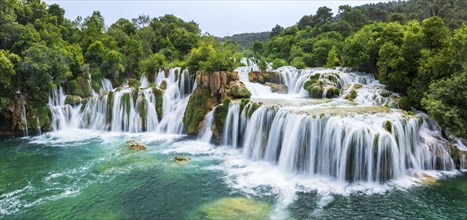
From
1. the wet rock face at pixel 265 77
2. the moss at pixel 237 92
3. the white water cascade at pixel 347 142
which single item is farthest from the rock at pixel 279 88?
the white water cascade at pixel 347 142

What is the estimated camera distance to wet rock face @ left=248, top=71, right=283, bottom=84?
26.9 metres

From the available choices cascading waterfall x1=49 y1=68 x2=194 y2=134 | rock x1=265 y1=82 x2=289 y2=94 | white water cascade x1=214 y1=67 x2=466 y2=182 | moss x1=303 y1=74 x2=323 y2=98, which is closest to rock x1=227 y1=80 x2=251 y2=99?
white water cascade x1=214 y1=67 x2=466 y2=182

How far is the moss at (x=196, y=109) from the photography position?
21.4m

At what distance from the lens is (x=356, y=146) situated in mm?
13031

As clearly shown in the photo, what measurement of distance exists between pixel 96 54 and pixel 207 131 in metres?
17.2

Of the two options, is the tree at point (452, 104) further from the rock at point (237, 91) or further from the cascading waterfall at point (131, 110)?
the cascading waterfall at point (131, 110)

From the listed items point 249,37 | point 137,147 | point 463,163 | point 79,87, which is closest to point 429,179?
point 463,163

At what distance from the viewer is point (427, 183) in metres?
12.6

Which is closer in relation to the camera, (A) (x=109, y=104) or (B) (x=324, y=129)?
(B) (x=324, y=129)

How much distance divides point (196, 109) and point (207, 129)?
1.87m

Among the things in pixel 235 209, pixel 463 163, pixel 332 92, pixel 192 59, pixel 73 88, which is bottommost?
pixel 235 209

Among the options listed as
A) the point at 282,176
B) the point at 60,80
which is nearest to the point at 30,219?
the point at 282,176

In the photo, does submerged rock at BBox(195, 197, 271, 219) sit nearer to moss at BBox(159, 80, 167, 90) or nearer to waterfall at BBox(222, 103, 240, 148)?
waterfall at BBox(222, 103, 240, 148)

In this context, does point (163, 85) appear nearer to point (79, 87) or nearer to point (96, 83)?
point (96, 83)
